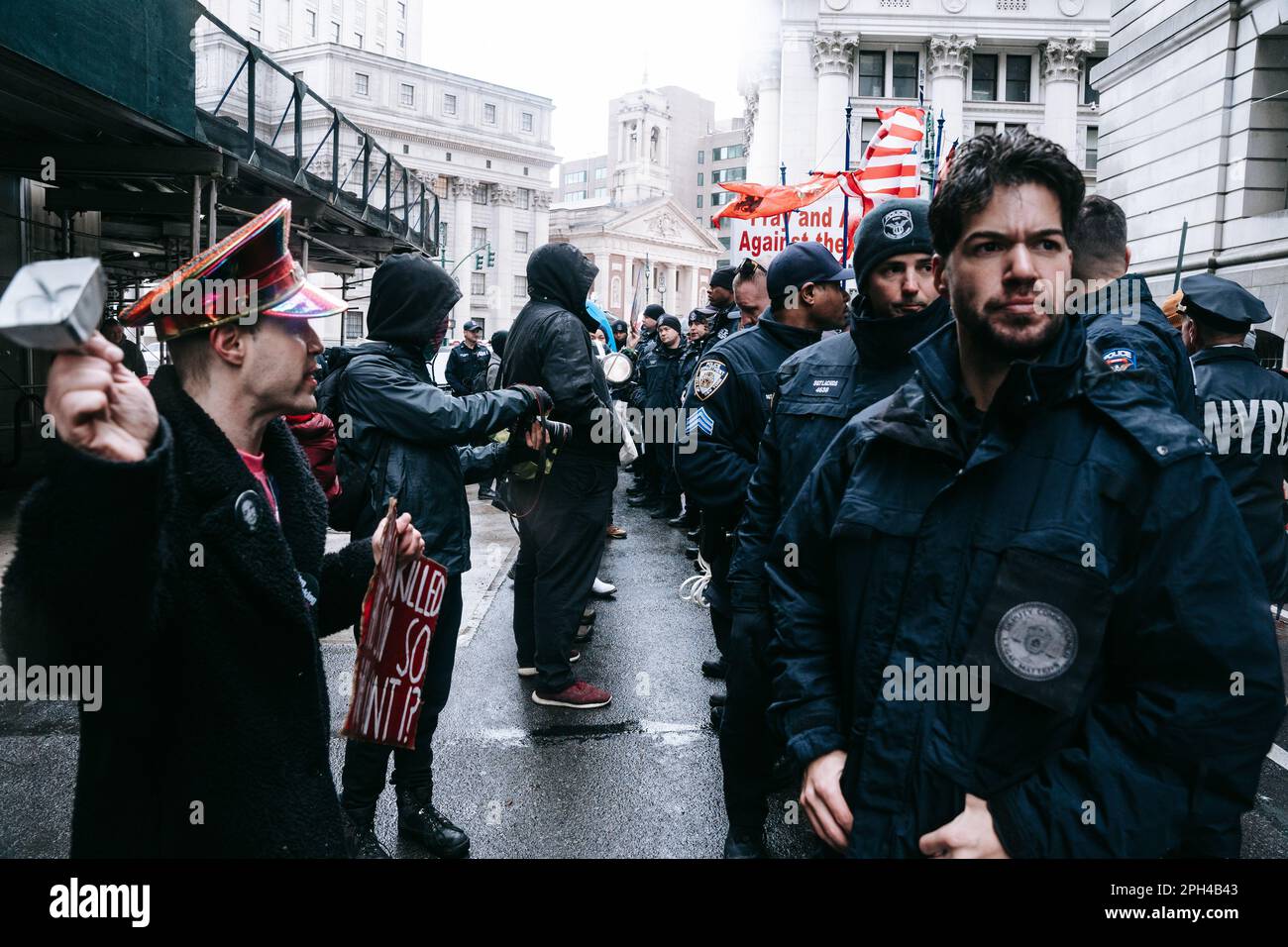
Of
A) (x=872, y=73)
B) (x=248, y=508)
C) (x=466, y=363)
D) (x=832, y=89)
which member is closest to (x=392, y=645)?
(x=248, y=508)

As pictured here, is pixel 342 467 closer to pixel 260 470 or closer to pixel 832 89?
pixel 260 470

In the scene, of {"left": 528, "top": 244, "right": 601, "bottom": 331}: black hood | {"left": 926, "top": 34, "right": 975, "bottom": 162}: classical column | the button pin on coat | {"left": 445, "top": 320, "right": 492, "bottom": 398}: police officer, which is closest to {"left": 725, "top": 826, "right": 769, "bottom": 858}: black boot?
the button pin on coat

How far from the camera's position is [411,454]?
12.2 feet

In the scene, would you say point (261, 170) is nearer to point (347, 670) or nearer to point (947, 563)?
point (347, 670)

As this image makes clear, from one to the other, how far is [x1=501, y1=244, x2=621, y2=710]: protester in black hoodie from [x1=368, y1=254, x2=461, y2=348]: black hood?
1431 millimetres

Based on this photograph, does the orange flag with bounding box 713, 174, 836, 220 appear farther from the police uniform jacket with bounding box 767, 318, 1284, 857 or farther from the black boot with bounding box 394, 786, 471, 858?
the police uniform jacket with bounding box 767, 318, 1284, 857

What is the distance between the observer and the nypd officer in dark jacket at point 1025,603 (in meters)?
1.52

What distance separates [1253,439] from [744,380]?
2348mm

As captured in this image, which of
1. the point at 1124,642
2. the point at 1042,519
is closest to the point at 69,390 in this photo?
the point at 1042,519

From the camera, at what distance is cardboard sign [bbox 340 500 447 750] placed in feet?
8.06

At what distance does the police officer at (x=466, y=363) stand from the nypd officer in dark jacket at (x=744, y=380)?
34.3 feet

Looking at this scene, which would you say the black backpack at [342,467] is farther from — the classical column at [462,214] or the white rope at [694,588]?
the classical column at [462,214]

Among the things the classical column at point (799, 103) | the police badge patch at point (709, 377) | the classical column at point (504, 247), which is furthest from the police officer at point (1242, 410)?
the classical column at point (504, 247)
